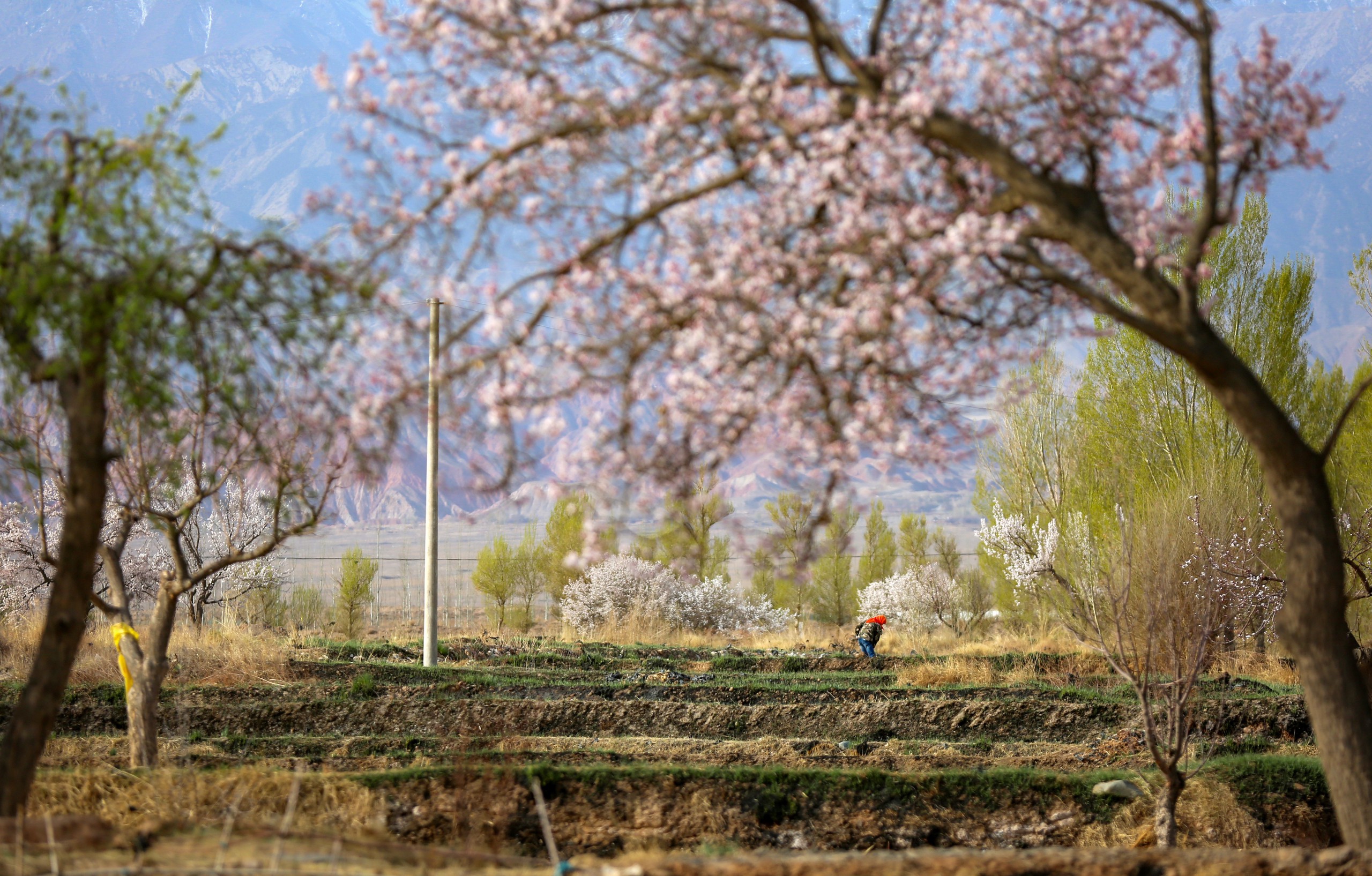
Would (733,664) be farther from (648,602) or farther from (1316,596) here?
(1316,596)

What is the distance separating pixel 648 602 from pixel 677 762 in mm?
17859

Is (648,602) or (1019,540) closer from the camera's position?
(1019,540)

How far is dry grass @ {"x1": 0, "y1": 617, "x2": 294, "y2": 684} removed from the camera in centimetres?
1402

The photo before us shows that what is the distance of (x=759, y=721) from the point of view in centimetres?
1207

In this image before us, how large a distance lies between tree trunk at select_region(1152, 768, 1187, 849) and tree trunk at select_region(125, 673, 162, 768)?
6.82 meters

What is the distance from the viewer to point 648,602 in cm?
2714

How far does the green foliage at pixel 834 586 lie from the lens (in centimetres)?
3666

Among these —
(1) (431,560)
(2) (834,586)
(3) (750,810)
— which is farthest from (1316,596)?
(2) (834,586)

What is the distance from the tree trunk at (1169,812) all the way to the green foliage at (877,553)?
1201 inches

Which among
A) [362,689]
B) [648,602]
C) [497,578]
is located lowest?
[362,689]

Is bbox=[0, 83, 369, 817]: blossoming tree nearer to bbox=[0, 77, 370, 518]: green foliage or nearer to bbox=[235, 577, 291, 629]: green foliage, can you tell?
bbox=[0, 77, 370, 518]: green foliage

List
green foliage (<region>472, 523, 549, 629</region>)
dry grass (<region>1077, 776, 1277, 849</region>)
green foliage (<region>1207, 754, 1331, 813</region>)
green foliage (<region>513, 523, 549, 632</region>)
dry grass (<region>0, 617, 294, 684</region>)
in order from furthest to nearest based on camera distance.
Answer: green foliage (<region>472, 523, 549, 629</region>)
green foliage (<region>513, 523, 549, 632</region>)
dry grass (<region>0, 617, 294, 684</region>)
green foliage (<region>1207, 754, 1331, 813</region>)
dry grass (<region>1077, 776, 1277, 849</region>)

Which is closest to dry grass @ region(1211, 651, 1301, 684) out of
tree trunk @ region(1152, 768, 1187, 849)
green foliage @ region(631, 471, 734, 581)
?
tree trunk @ region(1152, 768, 1187, 849)

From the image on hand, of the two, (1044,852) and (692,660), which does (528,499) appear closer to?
(1044,852)
